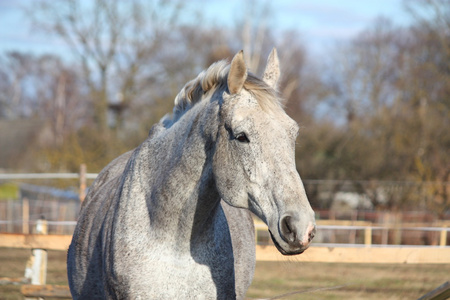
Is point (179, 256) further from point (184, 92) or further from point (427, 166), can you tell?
point (427, 166)

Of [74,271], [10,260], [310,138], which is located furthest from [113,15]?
[74,271]

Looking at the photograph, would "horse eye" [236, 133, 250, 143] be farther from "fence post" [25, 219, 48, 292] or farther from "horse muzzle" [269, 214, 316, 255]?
"fence post" [25, 219, 48, 292]

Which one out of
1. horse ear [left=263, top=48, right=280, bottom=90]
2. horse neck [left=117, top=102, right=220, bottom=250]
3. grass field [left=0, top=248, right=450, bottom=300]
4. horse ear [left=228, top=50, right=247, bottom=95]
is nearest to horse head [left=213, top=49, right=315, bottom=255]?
horse ear [left=228, top=50, right=247, bottom=95]

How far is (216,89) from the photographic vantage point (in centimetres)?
250

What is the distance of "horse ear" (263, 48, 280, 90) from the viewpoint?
263 cm

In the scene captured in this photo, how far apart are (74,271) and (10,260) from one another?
648cm

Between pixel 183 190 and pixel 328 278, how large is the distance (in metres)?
5.71

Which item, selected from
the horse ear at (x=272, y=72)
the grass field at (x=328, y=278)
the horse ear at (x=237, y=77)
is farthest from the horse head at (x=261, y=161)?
the grass field at (x=328, y=278)

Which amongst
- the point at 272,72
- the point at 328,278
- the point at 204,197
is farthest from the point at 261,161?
the point at 328,278

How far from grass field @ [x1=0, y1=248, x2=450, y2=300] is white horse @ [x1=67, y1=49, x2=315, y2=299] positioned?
316 centimetres

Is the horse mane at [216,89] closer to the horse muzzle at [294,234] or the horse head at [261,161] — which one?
the horse head at [261,161]

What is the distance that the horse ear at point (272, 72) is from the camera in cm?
263

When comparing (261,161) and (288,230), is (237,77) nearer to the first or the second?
(261,161)

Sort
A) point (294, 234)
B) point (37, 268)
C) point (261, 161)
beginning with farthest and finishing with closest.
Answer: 1. point (37, 268)
2. point (261, 161)
3. point (294, 234)
